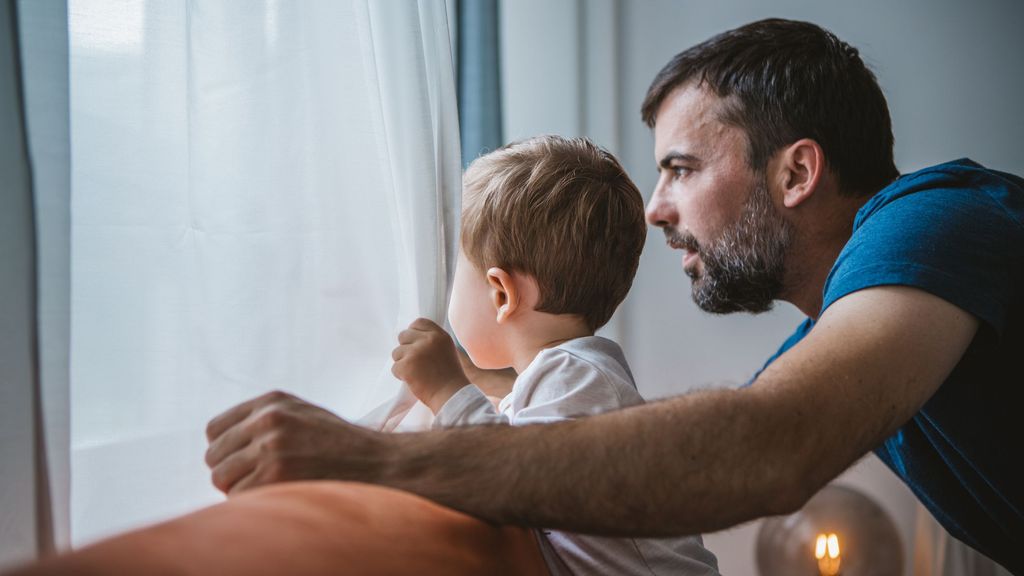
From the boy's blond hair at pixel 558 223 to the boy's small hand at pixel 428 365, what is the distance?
0.69ft

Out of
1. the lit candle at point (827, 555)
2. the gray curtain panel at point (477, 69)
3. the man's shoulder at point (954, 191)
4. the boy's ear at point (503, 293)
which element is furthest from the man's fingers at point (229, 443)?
the lit candle at point (827, 555)

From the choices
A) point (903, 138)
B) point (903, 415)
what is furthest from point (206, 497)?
point (903, 138)

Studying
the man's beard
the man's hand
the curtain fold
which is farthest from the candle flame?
the curtain fold

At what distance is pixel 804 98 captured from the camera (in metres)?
1.43

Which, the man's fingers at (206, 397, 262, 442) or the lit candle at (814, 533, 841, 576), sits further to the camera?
the lit candle at (814, 533, 841, 576)

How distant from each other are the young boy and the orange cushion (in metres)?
0.31

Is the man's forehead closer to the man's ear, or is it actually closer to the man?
the man

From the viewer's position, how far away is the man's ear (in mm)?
1421

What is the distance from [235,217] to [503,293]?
421mm

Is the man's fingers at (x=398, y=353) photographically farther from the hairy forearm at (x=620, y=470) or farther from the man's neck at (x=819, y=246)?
the man's neck at (x=819, y=246)

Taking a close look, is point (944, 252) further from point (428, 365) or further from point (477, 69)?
point (477, 69)

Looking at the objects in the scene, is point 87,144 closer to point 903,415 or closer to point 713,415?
point 713,415

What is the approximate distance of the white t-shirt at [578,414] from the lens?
2.96 ft

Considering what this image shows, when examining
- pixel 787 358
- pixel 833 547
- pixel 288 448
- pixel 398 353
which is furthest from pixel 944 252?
pixel 833 547
